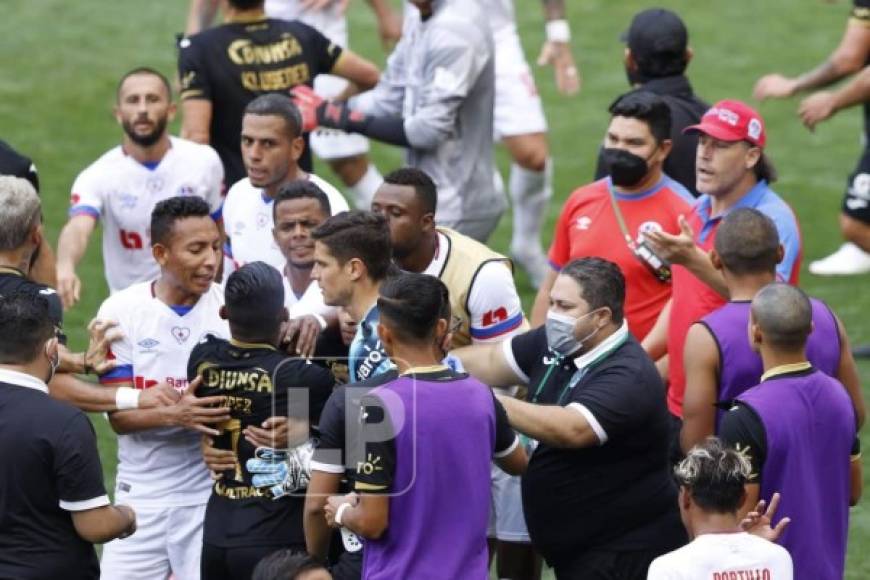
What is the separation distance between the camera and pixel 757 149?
6742 millimetres

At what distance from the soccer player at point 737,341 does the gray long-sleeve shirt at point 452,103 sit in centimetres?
275

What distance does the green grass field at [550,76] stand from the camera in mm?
12719

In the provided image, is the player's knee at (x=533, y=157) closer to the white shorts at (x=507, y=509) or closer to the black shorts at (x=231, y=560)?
the white shorts at (x=507, y=509)

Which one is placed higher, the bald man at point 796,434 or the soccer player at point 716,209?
the soccer player at point 716,209

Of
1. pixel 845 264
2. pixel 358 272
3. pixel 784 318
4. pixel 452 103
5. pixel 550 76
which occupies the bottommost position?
pixel 845 264

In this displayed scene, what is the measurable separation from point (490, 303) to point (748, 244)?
3.42 ft

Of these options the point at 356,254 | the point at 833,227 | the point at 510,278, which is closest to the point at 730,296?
the point at 510,278

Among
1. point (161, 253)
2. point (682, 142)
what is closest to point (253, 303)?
point (161, 253)

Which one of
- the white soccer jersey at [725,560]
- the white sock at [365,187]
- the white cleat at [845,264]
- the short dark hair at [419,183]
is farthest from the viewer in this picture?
the white sock at [365,187]

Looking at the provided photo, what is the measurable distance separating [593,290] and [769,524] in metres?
1.03

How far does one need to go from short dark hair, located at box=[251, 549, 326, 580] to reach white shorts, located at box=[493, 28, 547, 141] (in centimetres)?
589

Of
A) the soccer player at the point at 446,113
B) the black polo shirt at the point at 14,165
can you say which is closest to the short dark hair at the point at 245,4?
the soccer player at the point at 446,113

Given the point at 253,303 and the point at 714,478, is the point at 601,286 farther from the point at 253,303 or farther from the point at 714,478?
the point at 253,303

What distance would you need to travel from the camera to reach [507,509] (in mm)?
6629
